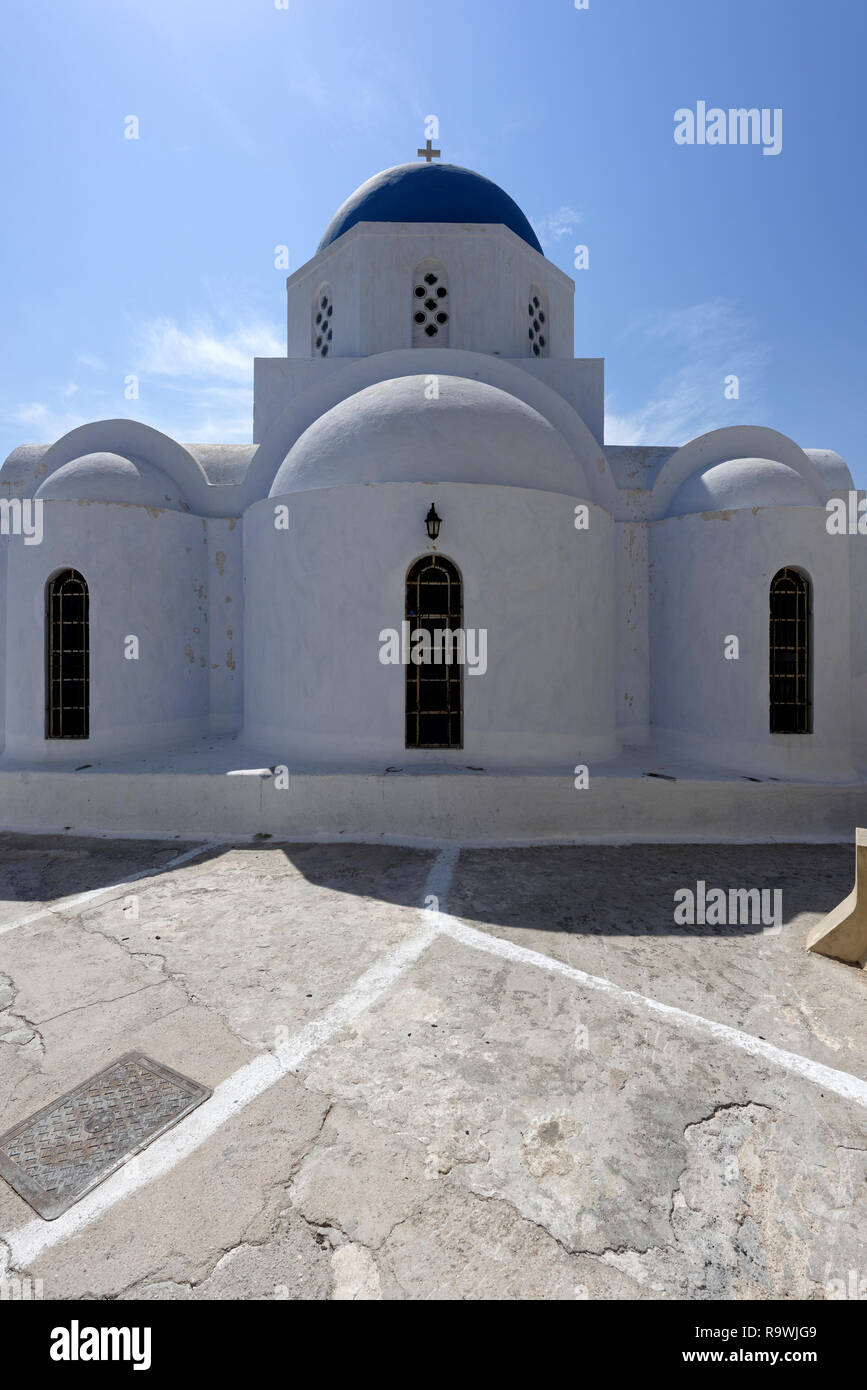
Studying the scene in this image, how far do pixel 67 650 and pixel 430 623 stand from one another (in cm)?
540

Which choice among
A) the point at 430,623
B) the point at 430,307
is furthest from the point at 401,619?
the point at 430,307

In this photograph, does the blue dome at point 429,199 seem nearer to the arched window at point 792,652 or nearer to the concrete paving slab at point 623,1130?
the arched window at point 792,652

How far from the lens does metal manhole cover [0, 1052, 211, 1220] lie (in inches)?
105

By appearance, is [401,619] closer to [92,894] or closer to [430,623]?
[430,623]

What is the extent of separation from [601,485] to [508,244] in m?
5.42

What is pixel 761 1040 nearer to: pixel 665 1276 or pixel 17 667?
pixel 665 1276

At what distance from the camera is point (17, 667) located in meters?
9.00

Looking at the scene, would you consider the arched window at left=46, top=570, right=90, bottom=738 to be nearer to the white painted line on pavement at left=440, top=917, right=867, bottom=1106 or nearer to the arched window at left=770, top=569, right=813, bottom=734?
the white painted line on pavement at left=440, top=917, right=867, bottom=1106

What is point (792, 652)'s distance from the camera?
341 inches

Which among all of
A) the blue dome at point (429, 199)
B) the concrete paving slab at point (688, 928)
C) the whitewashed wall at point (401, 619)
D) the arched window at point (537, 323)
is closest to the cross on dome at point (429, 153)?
the blue dome at point (429, 199)

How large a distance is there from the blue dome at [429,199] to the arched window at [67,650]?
28.6ft

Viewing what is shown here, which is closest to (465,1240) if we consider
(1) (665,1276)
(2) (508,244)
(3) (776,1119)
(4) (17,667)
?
(1) (665,1276)
